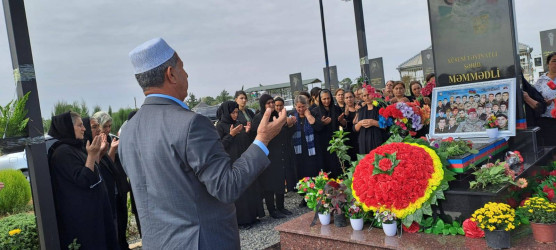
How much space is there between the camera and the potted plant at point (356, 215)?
11.0 feet

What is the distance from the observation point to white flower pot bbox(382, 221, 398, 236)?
3.14 m

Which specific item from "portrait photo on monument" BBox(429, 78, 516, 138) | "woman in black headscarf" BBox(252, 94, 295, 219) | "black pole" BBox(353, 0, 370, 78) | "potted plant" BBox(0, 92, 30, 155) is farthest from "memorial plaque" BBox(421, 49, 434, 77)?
"potted plant" BBox(0, 92, 30, 155)

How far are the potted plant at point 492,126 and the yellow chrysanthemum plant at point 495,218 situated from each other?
174 centimetres

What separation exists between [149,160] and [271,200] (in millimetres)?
4318

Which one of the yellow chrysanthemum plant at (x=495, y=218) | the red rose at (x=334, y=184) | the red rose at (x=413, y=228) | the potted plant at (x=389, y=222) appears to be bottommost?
the red rose at (x=413, y=228)

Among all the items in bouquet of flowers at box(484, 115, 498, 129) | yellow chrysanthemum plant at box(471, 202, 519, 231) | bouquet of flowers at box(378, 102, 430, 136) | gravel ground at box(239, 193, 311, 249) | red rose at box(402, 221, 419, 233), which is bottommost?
gravel ground at box(239, 193, 311, 249)

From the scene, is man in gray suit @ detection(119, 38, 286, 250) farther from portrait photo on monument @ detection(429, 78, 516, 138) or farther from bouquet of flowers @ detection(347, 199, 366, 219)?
portrait photo on monument @ detection(429, 78, 516, 138)

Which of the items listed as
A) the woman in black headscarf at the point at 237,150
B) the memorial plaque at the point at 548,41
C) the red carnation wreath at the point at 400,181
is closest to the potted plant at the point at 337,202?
the red carnation wreath at the point at 400,181

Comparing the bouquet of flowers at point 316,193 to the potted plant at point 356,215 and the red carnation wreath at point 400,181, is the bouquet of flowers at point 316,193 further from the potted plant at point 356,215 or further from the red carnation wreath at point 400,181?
the red carnation wreath at point 400,181

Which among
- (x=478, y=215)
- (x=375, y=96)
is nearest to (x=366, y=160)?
(x=478, y=215)

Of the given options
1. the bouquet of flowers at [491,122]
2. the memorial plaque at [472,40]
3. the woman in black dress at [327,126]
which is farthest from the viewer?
the woman in black dress at [327,126]

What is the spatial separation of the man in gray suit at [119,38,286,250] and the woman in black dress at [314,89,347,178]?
4.78 m

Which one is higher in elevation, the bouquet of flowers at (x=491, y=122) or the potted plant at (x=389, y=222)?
the bouquet of flowers at (x=491, y=122)

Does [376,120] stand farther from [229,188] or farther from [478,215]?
[229,188]
